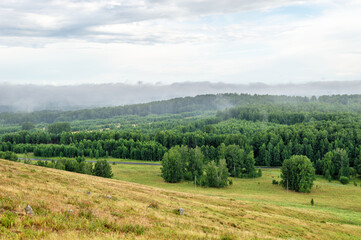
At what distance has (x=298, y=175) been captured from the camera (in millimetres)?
82875

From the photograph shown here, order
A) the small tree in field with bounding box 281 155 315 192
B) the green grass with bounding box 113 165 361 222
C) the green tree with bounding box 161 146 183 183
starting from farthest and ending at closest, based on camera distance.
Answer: the green tree with bounding box 161 146 183 183, the small tree in field with bounding box 281 155 315 192, the green grass with bounding box 113 165 361 222

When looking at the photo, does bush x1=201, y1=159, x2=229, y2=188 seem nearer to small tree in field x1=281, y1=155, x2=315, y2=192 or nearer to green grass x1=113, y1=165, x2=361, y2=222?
green grass x1=113, y1=165, x2=361, y2=222

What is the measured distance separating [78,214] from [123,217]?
3.66m

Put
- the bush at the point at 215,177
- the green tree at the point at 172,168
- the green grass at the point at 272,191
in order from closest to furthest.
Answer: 1. the green grass at the point at 272,191
2. the bush at the point at 215,177
3. the green tree at the point at 172,168

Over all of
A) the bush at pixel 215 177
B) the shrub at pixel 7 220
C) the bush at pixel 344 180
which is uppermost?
the shrub at pixel 7 220

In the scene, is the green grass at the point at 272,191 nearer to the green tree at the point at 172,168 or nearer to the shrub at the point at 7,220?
the green tree at the point at 172,168

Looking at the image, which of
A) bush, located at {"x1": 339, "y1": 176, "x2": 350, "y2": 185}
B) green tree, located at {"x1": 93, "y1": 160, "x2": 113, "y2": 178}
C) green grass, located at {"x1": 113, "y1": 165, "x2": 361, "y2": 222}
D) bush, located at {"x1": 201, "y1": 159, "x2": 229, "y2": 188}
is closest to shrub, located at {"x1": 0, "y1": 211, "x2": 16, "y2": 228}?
green grass, located at {"x1": 113, "y1": 165, "x2": 361, "y2": 222}

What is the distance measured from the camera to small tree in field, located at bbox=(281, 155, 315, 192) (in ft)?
269

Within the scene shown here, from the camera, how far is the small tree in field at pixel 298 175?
8200 cm

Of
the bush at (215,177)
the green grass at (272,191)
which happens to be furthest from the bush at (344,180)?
the bush at (215,177)

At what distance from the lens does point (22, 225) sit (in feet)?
50.5

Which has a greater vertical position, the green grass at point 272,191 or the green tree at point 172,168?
the green tree at point 172,168

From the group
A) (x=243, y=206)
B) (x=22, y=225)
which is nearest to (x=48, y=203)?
(x=22, y=225)

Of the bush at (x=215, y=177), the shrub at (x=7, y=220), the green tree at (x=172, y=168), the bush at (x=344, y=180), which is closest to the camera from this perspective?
the shrub at (x=7, y=220)
